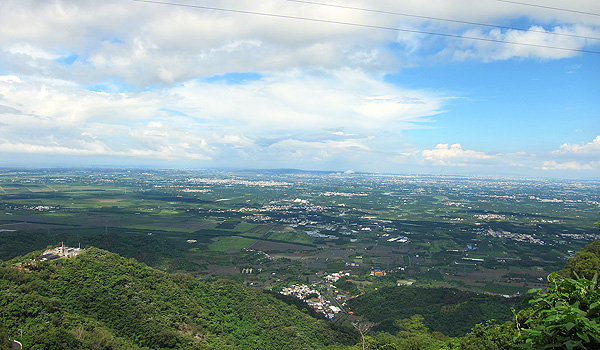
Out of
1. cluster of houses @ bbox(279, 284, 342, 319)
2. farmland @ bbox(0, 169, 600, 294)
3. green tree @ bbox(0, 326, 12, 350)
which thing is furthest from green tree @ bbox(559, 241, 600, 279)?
green tree @ bbox(0, 326, 12, 350)

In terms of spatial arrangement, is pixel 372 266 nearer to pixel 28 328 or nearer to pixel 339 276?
pixel 339 276

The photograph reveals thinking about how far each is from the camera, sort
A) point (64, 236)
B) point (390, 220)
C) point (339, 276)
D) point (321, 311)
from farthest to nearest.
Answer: point (390, 220) → point (64, 236) → point (339, 276) → point (321, 311)

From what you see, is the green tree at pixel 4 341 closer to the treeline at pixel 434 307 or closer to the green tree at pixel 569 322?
the green tree at pixel 569 322

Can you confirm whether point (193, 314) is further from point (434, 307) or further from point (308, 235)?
point (308, 235)

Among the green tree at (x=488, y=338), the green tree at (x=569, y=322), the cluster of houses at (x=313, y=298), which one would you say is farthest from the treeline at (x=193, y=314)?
the green tree at (x=569, y=322)

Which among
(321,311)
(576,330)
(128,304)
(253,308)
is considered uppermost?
(576,330)

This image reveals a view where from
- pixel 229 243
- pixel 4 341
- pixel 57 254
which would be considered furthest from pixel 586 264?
pixel 229 243

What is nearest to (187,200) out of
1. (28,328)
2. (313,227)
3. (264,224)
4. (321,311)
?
(264,224)
